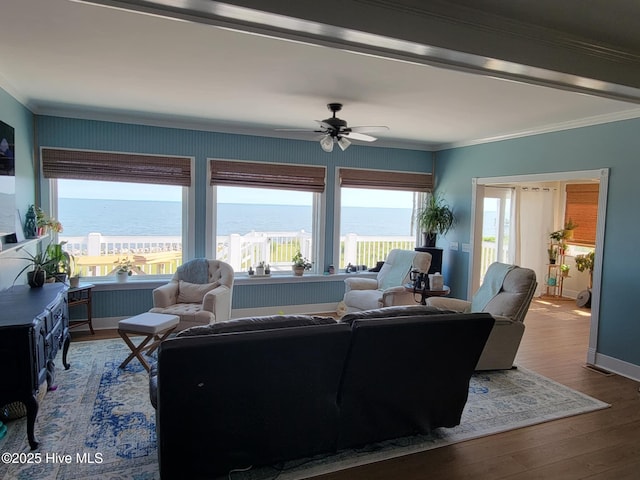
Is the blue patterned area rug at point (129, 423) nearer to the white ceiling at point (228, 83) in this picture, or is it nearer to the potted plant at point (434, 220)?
the white ceiling at point (228, 83)

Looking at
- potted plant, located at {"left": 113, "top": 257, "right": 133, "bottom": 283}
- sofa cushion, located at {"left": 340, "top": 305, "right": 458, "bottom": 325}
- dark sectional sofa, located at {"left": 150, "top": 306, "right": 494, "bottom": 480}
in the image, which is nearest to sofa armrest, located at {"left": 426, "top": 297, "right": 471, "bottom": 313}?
dark sectional sofa, located at {"left": 150, "top": 306, "right": 494, "bottom": 480}

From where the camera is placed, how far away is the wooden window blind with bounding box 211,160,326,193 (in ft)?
18.3

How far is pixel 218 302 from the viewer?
178 inches

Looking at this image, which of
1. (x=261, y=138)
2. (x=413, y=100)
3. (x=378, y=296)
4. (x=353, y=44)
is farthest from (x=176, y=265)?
(x=353, y=44)

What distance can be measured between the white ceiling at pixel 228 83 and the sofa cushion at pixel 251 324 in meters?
1.62

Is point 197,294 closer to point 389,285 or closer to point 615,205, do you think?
point 389,285

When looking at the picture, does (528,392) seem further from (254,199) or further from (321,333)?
(254,199)

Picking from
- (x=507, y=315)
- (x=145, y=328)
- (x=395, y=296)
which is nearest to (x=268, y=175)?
(x=395, y=296)

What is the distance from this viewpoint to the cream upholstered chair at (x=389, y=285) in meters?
5.11

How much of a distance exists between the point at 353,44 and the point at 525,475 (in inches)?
102

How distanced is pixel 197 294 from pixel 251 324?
275 centimetres

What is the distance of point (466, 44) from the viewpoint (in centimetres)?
214

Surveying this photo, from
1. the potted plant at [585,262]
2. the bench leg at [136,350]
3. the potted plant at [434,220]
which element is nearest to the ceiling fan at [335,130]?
the bench leg at [136,350]

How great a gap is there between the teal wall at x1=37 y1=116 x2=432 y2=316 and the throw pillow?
0.74 meters
